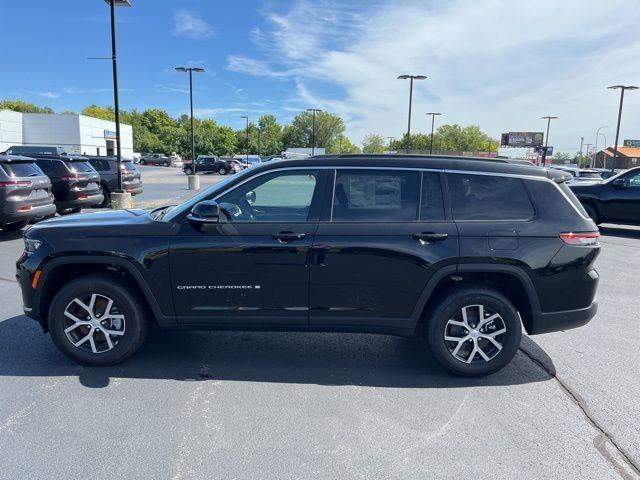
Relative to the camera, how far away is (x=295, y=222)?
3.62 metres

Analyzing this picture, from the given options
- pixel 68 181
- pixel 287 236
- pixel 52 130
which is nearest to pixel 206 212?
pixel 287 236

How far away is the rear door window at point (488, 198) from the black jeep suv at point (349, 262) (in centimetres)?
1

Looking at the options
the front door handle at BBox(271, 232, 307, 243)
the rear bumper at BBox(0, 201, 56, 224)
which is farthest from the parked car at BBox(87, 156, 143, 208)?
Result: the front door handle at BBox(271, 232, 307, 243)

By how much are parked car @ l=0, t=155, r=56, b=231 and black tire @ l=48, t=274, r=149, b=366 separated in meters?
6.35

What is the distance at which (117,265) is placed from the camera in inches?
145

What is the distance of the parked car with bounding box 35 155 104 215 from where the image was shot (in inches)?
461

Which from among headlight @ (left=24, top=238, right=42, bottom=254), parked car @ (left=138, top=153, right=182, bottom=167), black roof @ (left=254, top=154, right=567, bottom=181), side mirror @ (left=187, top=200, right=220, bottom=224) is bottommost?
headlight @ (left=24, top=238, right=42, bottom=254)

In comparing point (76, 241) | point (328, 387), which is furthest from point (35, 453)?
point (328, 387)

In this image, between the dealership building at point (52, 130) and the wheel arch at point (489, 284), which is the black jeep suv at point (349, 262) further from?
the dealership building at point (52, 130)

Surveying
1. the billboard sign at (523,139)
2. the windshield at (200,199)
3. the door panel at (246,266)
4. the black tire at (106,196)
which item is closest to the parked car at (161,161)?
the black tire at (106,196)

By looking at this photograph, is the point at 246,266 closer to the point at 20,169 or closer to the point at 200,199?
the point at 200,199

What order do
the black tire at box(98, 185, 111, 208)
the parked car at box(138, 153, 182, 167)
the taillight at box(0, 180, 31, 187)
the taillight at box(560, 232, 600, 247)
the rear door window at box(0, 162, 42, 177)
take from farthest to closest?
the parked car at box(138, 153, 182, 167) → the black tire at box(98, 185, 111, 208) → the rear door window at box(0, 162, 42, 177) → the taillight at box(0, 180, 31, 187) → the taillight at box(560, 232, 600, 247)

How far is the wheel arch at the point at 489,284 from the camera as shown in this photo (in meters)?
3.59

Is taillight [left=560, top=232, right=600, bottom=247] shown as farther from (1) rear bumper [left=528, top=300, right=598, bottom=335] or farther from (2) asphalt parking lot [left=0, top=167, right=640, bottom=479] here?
(2) asphalt parking lot [left=0, top=167, right=640, bottom=479]
